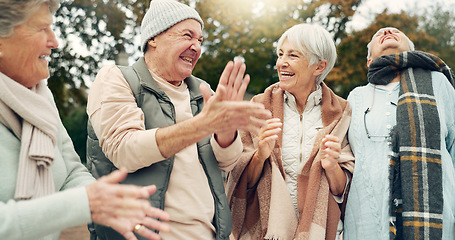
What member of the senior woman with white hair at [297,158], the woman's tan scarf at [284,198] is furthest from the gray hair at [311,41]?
the woman's tan scarf at [284,198]

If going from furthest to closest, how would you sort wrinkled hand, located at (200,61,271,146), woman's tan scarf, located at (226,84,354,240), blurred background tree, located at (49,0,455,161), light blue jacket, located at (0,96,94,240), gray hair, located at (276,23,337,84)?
blurred background tree, located at (49,0,455,161), gray hair, located at (276,23,337,84), woman's tan scarf, located at (226,84,354,240), wrinkled hand, located at (200,61,271,146), light blue jacket, located at (0,96,94,240)

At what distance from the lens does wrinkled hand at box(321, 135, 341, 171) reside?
2725 millimetres

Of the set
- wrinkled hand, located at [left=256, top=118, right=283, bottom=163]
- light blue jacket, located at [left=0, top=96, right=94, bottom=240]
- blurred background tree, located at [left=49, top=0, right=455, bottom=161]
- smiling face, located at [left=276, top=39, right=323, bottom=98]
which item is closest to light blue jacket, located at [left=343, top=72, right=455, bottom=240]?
smiling face, located at [left=276, top=39, right=323, bottom=98]

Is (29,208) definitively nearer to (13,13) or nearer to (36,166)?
(36,166)

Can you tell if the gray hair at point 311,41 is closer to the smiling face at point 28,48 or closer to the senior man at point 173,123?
the senior man at point 173,123

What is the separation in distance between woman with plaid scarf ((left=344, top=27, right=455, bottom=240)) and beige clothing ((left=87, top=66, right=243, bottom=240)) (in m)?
0.96

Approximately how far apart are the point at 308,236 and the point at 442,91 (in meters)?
1.34

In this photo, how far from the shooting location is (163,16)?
255 centimetres

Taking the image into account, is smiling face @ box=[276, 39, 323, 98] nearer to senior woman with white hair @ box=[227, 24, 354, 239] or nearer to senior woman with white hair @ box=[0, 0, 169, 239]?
senior woman with white hair @ box=[227, 24, 354, 239]

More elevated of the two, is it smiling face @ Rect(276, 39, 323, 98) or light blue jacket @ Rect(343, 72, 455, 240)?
smiling face @ Rect(276, 39, 323, 98)

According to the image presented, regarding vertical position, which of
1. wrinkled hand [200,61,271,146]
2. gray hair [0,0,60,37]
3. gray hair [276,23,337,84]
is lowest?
wrinkled hand [200,61,271,146]

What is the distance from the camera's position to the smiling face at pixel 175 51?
252 centimetres

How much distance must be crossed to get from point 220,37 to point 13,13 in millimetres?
11890

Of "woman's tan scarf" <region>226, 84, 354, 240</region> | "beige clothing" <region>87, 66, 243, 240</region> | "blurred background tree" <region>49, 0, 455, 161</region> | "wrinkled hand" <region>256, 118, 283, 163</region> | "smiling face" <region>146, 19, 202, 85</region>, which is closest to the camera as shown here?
"beige clothing" <region>87, 66, 243, 240</region>
